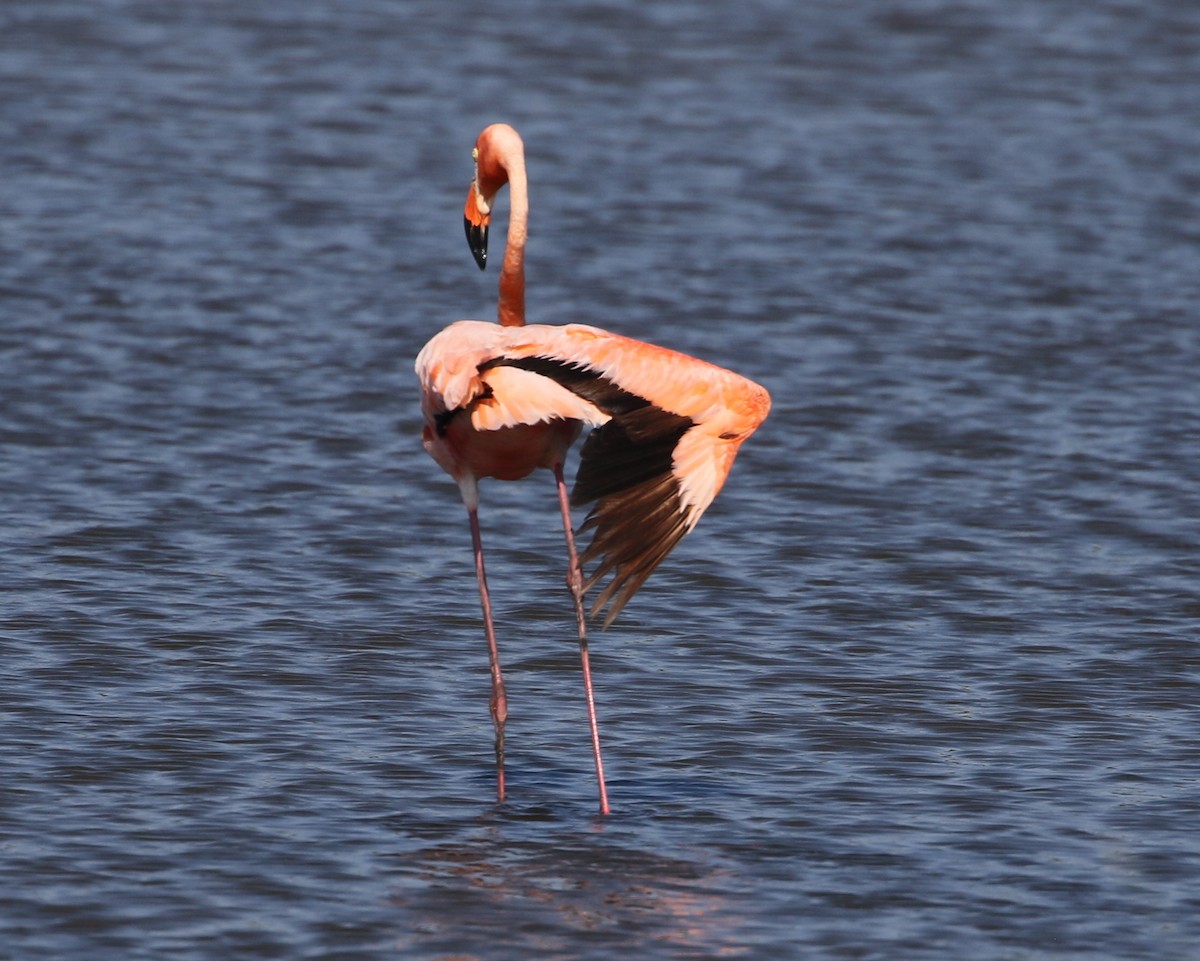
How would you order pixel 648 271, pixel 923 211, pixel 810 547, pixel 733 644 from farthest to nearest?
pixel 923 211
pixel 648 271
pixel 810 547
pixel 733 644

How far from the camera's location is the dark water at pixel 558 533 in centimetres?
710

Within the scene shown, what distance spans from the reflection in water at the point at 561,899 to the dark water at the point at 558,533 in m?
0.02

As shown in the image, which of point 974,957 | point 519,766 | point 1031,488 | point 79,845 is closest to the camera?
point 974,957

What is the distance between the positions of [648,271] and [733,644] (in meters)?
7.07

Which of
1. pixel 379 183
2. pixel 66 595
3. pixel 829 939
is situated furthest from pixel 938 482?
pixel 379 183

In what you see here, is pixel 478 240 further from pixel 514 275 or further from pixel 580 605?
pixel 580 605

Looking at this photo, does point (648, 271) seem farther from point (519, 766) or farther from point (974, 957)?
point (974, 957)

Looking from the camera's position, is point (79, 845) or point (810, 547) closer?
point (79, 845)

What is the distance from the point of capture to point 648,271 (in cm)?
1630

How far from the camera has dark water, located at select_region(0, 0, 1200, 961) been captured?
23.3 ft

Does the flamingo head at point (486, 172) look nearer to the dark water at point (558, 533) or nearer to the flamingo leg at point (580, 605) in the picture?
the flamingo leg at point (580, 605)

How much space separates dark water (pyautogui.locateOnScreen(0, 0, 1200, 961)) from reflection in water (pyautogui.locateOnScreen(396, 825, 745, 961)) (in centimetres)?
2

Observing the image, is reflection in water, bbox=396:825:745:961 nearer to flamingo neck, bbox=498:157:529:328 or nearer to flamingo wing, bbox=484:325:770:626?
flamingo wing, bbox=484:325:770:626

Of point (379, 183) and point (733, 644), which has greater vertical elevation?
point (379, 183)
